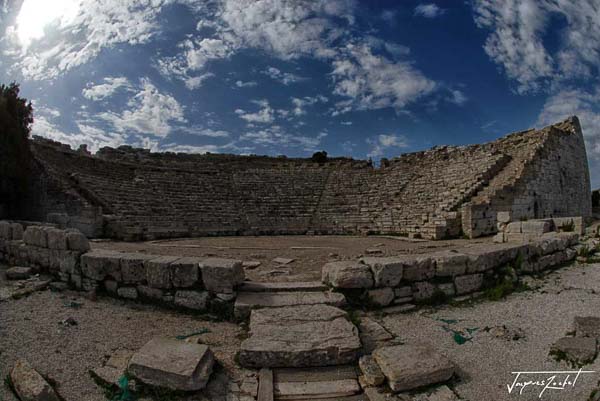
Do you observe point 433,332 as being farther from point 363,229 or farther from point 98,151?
point 98,151

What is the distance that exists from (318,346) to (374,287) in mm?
1769

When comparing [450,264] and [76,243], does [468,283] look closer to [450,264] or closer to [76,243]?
[450,264]

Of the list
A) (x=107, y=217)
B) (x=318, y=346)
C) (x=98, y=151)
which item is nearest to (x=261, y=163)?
(x=98, y=151)

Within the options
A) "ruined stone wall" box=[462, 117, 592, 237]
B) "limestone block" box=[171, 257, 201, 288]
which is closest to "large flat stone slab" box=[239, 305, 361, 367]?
"limestone block" box=[171, 257, 201, 288]

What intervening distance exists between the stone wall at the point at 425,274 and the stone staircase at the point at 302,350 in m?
0.77

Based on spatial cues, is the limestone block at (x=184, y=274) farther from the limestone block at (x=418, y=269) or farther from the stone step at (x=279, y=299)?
the limestone block at (x=418, y=269)

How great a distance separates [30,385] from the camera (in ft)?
9.80

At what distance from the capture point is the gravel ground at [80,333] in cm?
334

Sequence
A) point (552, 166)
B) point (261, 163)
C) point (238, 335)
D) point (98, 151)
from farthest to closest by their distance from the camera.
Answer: point (261, 163)
point (98, 151)
point (552, 166)
point (238, 335)

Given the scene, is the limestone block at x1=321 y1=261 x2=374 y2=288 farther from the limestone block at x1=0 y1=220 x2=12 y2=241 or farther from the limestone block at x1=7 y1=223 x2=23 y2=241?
the limestone block at x1=0 y1=220 x2=12 y2=241

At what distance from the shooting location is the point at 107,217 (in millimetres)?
13844

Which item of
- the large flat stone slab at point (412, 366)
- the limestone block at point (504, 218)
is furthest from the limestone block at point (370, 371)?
the limestone block at point (504, 218)

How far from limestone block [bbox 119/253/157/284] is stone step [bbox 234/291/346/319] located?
1648mm

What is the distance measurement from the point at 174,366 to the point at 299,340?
1363 mm
